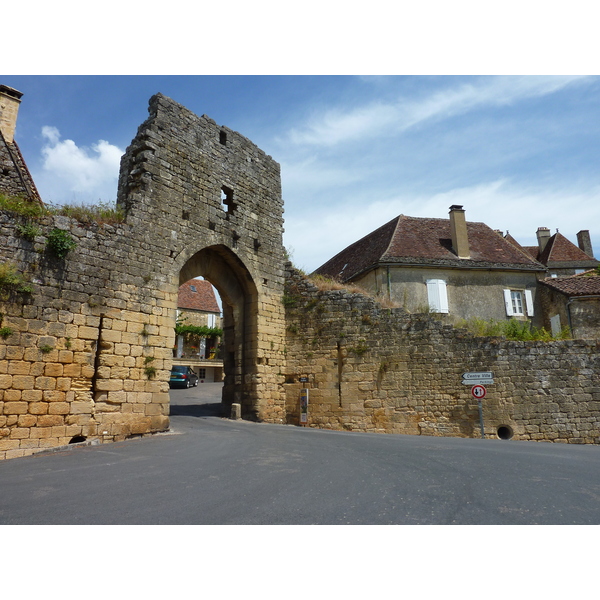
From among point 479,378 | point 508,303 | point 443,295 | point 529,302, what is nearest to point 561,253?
point 529,302

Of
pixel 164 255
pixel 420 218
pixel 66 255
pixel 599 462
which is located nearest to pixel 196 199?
pixel 164 255

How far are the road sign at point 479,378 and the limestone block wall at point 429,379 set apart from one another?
242mm

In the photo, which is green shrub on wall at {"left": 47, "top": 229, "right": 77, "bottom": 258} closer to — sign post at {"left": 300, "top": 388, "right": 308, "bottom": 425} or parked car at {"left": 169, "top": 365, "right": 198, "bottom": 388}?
sign post at {"left": 300, "top": 388, "right": 308, "bottom": 425}

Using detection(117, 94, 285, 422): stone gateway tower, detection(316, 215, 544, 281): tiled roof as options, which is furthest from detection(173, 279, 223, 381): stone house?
detection(117, 94, 285, 422): stone gateway tower

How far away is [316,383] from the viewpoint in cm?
1160

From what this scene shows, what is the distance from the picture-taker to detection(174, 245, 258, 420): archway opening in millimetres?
11055

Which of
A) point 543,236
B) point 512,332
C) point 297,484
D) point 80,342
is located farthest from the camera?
point 543,236

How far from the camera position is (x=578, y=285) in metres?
16.2

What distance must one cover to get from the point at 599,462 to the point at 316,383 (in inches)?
256

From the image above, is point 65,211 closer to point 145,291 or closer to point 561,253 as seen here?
point 145,291

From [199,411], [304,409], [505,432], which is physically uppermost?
[304,409]

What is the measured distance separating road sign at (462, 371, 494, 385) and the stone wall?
4749 mm

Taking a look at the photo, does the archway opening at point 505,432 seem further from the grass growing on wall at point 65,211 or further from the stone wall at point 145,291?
the grass growing on wall at point 65,211

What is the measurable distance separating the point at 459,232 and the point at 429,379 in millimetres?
9861
